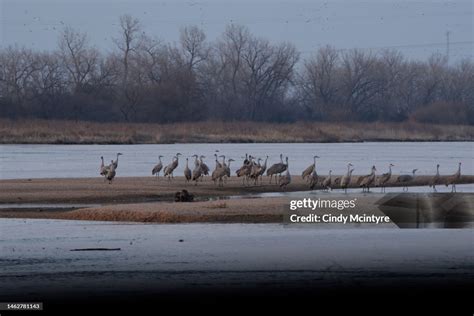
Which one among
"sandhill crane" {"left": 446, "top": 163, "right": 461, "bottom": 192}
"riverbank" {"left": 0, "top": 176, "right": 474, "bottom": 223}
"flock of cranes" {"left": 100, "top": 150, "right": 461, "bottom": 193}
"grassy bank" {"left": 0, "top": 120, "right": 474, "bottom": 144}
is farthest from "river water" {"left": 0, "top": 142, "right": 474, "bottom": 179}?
"sandhill crane" {"left": 446, "top": 163, "right": 461, "bottom": 192}

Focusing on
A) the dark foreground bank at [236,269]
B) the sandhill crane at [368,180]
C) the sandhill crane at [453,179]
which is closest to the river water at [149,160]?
the sandhill crane at [453,179]

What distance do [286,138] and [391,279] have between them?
163ft

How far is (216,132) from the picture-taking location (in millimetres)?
64625

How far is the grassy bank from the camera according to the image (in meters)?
60.3

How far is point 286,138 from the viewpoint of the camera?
6350 centimetres

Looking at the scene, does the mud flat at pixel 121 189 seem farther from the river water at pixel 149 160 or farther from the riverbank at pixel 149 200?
the river water at pixel 149 160

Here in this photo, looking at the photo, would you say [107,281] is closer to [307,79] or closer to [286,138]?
[286,138]

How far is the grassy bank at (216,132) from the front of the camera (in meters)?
60.3

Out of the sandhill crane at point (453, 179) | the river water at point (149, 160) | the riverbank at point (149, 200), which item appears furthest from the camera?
the river water at point (149, 160)

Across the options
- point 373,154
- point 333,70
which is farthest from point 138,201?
point 333,70

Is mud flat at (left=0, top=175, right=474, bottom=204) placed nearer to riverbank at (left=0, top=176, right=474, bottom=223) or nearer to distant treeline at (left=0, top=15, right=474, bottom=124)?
riverbank at (left=0, top=176, right=474, bottom=223)

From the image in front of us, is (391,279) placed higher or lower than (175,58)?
lower

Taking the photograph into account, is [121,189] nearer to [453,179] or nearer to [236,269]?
[453,179]

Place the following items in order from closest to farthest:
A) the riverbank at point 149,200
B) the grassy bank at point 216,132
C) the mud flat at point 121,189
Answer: the riverbank at point 149,200, the mud flat at point 121,189, the grassy bank at point 216,132
